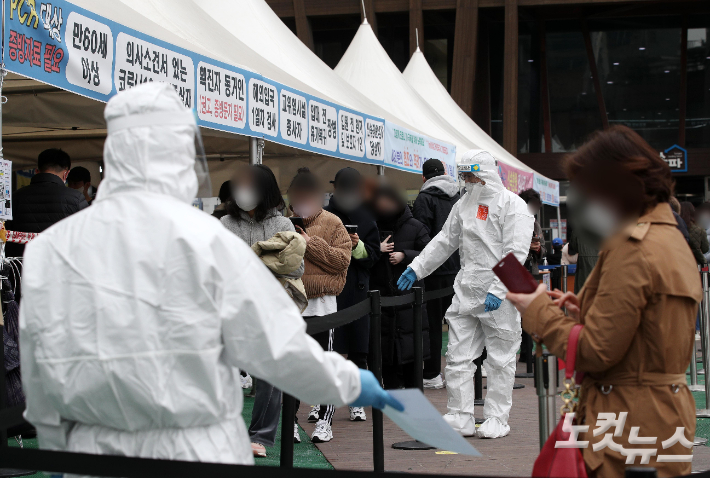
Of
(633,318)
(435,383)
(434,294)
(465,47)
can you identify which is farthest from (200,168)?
(465,47)

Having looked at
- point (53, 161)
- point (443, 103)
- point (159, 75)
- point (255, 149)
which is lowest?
point (53, 161)

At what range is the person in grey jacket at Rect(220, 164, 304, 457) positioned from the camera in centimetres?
495

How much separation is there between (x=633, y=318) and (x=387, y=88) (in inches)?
447

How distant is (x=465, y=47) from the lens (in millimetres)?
22828

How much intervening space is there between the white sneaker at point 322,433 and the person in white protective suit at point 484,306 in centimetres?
82

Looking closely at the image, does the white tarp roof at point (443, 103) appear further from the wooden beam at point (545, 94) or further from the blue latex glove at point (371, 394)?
the blue latex glove at point (371, 394)

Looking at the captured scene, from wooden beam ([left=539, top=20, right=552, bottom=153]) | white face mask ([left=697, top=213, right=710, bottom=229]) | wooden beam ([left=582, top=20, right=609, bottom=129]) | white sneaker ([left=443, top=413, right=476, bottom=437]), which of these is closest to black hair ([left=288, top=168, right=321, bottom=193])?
white sneaker ([left=443, top=413, right=476, bottom=437])

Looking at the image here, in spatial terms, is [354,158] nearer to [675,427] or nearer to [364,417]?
[364,417]

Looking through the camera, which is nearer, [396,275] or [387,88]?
[396,275]

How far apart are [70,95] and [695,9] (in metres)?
21.9

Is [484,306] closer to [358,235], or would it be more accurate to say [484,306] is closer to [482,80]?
[358,235]

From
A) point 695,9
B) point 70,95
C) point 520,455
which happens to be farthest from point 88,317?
point 695,9

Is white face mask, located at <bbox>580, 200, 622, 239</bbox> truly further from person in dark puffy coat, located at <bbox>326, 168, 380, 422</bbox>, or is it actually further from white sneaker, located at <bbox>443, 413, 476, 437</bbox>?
person in dark puffy coat, located at <bbox>326, 168, 380, 422</bbox>

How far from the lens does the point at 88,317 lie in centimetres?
187
